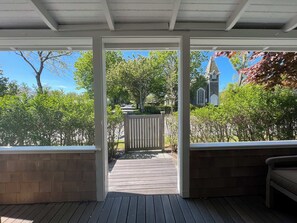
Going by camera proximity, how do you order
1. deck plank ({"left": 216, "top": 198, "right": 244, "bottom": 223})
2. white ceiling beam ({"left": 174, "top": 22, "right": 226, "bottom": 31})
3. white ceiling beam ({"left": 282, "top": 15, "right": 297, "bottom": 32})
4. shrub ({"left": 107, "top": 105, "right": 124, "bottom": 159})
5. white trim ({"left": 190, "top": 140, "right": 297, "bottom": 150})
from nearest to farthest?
deck plank ({"left": 216, "top": 198, "right": 244, "bottom": 223}), white ceiling beam ({"left": 282, "top": 15, "right": 297, "bottom": 32}), white ceiling beam ({"left": 174, "top": 22, "right": 226, "bottom": 31}), white trim ({"left": 190, "top": 140, "right": 297, "bottom": 150}), shrub ({"left": 107, "top": 105, "right": 124, "bottom": 159})

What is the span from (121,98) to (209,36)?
3.07m

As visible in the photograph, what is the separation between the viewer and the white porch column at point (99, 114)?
2.61m

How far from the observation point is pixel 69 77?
308 centimetres

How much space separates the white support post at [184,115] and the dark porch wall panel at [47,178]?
1212 millimetres

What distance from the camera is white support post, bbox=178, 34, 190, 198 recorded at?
264 cm

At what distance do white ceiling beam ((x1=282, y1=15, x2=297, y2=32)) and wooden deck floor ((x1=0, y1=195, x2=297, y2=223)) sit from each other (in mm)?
2278

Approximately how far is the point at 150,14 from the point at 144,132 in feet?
9.86

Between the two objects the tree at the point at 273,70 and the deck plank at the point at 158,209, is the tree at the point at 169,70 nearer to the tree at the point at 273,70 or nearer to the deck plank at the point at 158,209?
the tree at the point at 273,70

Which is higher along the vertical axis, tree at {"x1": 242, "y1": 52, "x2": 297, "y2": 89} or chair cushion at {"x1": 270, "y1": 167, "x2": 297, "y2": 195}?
tree at {"x1": 242, "y1": 52, "x2": 297, "y2": 89}

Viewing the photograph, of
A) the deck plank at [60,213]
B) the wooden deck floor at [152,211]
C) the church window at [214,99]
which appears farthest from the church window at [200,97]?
the deck plank at [60,213]

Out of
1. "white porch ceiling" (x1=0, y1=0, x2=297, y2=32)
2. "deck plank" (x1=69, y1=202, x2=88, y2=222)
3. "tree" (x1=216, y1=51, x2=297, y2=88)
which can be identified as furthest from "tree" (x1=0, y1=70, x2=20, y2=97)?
"tree" (x1=216, y1=51, x2=297, y2=88)

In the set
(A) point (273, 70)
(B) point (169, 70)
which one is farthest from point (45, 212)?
(B) point (169, 70)

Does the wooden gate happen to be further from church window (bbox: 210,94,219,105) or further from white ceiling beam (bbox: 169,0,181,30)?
white ceiling beam (bbox: 169,0,181,30)

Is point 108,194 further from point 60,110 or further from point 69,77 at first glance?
point 69,77
